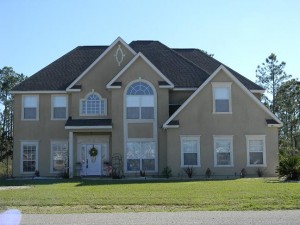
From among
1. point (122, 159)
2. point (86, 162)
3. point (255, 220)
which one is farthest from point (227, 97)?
point (255, 220)

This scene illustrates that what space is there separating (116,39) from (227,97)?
28.9ft

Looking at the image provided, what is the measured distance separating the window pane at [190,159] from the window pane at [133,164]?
10.8 ft

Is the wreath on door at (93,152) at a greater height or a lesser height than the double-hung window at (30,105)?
lesser

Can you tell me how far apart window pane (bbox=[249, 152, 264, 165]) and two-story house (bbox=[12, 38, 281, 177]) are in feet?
0.21

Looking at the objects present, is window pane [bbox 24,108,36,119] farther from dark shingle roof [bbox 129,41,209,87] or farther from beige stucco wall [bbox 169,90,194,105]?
beige stucco wall [bbox 169,90,194,105]

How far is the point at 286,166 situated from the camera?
26.1 m

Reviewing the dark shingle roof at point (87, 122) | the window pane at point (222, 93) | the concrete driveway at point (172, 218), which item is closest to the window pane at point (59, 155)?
the dark shingle roof at point (87, 122)

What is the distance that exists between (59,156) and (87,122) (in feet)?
12.0

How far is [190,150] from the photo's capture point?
3053 cm

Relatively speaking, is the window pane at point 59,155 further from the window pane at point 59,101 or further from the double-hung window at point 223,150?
the double-hung window at point 223,150

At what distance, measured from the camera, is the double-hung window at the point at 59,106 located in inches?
1340

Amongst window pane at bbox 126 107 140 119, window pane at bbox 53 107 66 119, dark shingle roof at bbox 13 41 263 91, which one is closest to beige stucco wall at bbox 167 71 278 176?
window pane at bbox 126 107 140 119

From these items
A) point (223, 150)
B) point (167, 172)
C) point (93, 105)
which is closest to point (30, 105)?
point (93, 105)

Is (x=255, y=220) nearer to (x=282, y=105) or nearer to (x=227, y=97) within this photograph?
(x=227, y=97)
